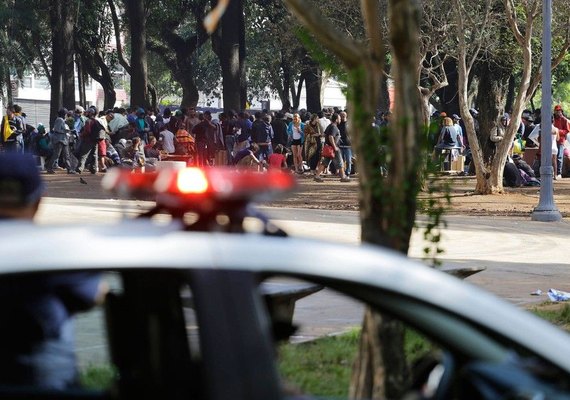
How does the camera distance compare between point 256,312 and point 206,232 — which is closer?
point 256,312

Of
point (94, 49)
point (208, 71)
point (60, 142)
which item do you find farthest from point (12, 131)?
point (208, 71)

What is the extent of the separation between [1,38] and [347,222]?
114 feet

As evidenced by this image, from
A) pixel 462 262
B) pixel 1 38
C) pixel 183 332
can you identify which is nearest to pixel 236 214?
pixel 183 332

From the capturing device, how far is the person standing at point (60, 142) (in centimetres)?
3103

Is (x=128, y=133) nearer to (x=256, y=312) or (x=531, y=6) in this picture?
(x=531, y=6)

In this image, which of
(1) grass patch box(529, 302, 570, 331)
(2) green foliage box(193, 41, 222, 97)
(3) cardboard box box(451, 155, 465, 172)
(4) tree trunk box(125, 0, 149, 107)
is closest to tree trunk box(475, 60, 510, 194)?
(3) cardboard box box(451, 155, 465, 172)

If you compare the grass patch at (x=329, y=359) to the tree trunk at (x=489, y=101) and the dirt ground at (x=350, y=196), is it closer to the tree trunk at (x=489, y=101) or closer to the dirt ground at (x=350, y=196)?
A: the dirt ground at (x=350, y=196)

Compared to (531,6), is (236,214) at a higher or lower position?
lower

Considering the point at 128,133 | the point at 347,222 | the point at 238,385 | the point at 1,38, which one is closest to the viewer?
the point at 238,385

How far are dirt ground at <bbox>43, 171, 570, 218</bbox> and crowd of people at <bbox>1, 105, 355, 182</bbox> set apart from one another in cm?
133

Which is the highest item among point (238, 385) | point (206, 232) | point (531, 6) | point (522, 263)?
point (531, 6)

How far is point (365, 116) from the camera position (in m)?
5.45

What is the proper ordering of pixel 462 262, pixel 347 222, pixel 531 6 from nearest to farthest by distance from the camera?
1. pixel 462 262
2. pixel 347 222
3. pixel 531 6

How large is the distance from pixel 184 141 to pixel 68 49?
593 inches
